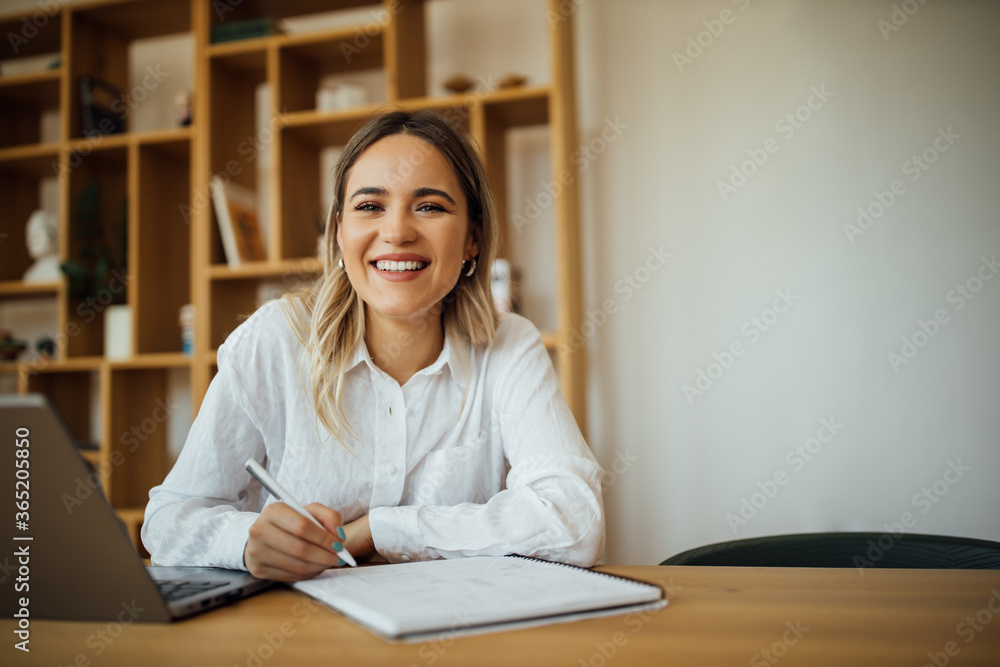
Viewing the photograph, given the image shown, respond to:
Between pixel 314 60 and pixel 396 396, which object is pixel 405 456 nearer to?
pixel 396 396

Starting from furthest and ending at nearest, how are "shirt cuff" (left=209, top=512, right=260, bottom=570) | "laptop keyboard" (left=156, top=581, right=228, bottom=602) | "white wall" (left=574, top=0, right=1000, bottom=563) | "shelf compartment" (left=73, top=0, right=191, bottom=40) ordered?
"shelf compartment" (left=73, top=0, right=191, bottom=40) < "white wall" (left=574, top=0, right=1000, bottom=563) < "shirt cuff" (left=209, top=512, right=260, bottom=570) < "laptop keyboard" (left=156, top=581, right=228, bottom=602)

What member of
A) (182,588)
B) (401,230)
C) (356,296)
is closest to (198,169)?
(356,296)

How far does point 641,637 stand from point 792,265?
2.03 m

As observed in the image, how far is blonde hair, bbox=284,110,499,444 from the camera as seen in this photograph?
4.16ft

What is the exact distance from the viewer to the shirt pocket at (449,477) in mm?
1275

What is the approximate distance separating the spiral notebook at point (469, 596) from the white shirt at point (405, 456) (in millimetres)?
148

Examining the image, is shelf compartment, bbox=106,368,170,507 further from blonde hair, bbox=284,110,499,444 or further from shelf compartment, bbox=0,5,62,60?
blonde hair, bbox=284,110,499,444

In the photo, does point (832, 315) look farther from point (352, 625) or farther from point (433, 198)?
point (352, 625)

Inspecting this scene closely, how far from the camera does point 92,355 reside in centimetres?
274

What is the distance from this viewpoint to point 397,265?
1302 mm

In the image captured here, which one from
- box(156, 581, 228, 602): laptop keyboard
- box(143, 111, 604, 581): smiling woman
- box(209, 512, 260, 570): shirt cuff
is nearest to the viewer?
box(156, 581, 228, 602): laptop keyboard

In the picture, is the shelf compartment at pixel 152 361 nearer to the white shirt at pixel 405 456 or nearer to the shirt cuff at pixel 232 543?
the white shirt at pixel 405 456

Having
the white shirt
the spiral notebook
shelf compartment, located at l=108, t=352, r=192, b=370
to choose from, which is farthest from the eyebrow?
shelf compartment, located at l=108, t=352, r=192, b=370

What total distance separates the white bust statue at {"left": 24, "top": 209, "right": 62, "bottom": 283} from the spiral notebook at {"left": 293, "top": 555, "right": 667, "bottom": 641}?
7.83 feet
